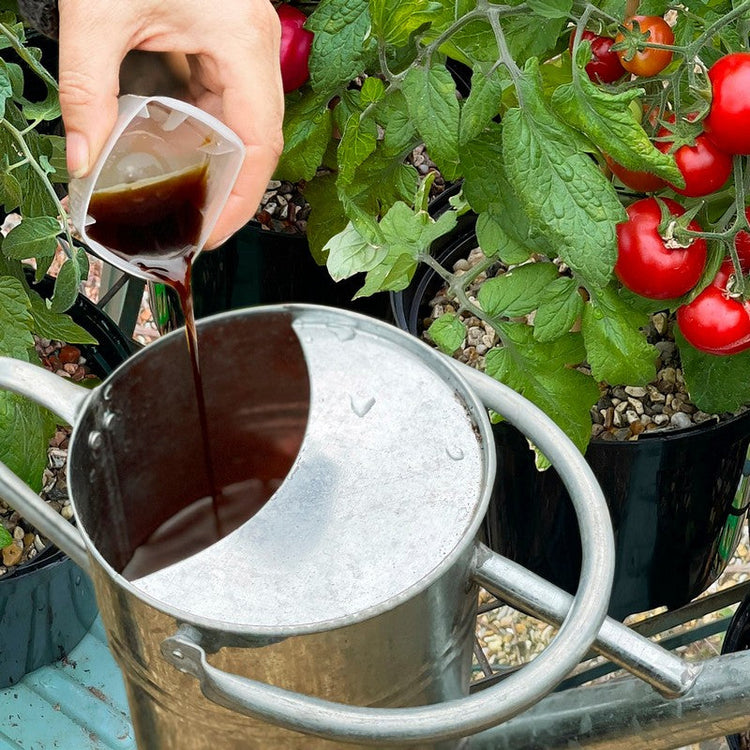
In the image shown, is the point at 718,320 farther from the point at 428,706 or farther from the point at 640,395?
the point at 428,706

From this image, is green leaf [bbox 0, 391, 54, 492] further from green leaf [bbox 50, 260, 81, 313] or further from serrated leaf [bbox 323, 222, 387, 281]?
serrated leaf [bbox 323, 222, 387, 281]

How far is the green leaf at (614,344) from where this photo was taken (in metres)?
0.70

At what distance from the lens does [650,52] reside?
632 mm

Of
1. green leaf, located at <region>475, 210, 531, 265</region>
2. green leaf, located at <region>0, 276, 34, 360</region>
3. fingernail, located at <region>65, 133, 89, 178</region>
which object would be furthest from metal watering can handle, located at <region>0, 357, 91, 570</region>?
green leaf, located at <region>475, 210, 531, 265</region>

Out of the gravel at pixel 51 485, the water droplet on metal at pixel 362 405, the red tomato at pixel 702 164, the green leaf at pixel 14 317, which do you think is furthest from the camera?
the gravel at pixel 51 485

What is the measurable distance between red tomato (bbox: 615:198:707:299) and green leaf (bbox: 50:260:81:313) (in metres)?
0.33

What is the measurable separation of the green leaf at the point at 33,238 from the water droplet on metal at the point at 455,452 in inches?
13.0

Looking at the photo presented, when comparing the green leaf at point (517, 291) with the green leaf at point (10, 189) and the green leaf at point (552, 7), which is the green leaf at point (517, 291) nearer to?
the green leaf at point (552, 7)

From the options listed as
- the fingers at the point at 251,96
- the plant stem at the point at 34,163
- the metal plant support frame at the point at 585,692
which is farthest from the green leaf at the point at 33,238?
the metal plant support frame at the point at 585,692

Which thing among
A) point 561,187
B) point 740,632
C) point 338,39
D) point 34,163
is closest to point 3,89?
point 34,163

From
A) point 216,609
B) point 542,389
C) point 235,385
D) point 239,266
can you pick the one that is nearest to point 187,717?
point 216,609

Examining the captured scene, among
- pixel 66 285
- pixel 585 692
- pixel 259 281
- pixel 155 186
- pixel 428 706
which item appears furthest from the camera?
pixel 259 281

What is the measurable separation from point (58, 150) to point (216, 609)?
1.45 ft

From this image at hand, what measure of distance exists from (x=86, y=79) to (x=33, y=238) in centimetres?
16
